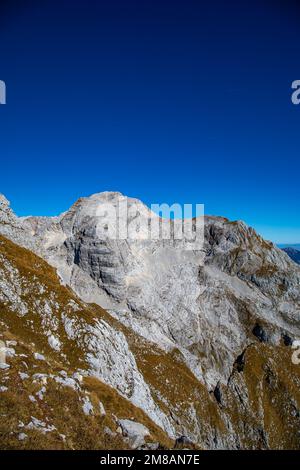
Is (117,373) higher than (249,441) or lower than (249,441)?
higher

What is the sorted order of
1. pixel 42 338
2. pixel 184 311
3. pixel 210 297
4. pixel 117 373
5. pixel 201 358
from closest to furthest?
pixel 42 338 → pixel 117 373 → pixel 201 358 → pixel 184 311 → pixel 210 297

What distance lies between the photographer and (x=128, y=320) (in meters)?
143

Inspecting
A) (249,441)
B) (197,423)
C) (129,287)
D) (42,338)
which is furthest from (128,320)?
(42,338)

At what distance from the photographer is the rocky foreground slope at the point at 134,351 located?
26.4 m

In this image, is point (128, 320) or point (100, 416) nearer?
point (100, 416)

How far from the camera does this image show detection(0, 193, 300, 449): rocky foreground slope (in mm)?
26391

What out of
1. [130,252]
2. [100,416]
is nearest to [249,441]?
[130,252]

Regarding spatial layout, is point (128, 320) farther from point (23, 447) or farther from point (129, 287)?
point (23, 447)

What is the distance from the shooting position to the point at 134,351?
122125 millimetres

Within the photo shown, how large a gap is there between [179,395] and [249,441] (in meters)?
53.3

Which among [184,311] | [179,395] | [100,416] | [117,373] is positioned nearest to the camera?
[100,416]

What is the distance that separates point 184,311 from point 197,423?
247ft
